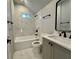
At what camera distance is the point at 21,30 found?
18.3 ft

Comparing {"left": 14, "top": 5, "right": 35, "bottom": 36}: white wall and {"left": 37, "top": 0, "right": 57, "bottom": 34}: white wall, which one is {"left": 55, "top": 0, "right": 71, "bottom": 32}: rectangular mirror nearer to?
{"left": 37, "top": 0, "right": 57, "bottom": 34}: white wall

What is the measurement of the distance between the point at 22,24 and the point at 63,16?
12.4 ft

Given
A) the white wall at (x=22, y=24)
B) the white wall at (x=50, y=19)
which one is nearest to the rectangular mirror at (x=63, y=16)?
the white wall at (x=50, y=19)

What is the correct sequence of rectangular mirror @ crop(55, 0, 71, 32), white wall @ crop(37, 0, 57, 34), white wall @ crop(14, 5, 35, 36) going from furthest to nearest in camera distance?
white wall @ crop(14, 5, 35, 36), white wall @ crop(37, 0, 57, 34), rectangular mirror @ crop(55, 0, 71, 32)

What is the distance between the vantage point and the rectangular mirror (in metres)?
2.02

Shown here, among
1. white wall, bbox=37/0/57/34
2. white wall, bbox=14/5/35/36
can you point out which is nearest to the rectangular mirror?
white wall, bbox=37/0/57/34

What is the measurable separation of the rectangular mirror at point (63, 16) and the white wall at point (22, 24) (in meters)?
3.40

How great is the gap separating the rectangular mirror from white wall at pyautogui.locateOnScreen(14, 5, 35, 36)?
3.40 metres

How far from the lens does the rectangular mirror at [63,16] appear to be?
2.02m

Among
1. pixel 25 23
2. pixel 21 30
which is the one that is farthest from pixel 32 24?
pixel 21 30
